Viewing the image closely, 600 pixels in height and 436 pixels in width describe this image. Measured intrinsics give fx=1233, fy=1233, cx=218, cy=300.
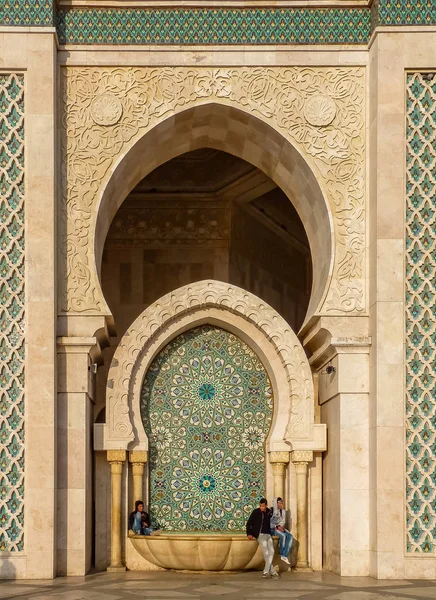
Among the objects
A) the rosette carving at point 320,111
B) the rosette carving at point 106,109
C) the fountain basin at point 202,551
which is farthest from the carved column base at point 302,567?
the rosette carving at point 106,109

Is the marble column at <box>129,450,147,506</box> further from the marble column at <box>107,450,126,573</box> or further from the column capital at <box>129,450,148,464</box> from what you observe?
the marble column at <box>107,450,126,573</box>

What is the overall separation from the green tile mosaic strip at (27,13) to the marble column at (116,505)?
353 centimetres

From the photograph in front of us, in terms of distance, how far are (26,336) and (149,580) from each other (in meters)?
2.10

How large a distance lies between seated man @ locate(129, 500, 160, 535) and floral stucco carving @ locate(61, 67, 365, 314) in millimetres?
2052

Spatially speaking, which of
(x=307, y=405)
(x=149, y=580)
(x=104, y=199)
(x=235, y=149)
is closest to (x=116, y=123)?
(x=104, y=199)

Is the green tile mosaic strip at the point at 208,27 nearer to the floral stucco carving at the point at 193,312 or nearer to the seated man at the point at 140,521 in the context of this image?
the floral stucco carving at the point at 193,312

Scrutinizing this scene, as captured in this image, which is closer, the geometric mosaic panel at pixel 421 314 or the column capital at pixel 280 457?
the geometric mosaic panel at pixel 421 314

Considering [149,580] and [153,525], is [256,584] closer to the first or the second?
[149,580]

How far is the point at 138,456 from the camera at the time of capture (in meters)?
10.4

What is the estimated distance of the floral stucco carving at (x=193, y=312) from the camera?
1030cm

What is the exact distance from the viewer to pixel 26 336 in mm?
9562

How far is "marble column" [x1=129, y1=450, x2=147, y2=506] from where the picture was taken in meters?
10.4

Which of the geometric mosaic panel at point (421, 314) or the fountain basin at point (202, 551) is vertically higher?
the geometric mosaic panel at point (421, 314)

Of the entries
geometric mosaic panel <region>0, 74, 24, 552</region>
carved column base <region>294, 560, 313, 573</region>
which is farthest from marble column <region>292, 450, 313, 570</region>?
geometric mosaic panel <region>0, 74, 24, 552</region>
